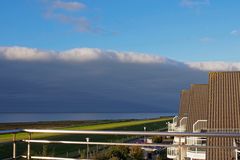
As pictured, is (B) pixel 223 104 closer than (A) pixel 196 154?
Yes

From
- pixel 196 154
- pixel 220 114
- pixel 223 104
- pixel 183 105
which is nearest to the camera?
pixel 220 114

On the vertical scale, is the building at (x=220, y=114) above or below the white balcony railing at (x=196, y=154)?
above

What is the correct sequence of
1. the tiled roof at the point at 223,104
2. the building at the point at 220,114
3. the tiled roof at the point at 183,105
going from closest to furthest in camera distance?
the building at the point at 220,114, the tiled roof at the point at 223,104, the tiled roof at the point at 183,105

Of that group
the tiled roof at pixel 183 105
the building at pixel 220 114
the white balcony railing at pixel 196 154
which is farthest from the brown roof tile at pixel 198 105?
the tiled roof at pixel 183 105

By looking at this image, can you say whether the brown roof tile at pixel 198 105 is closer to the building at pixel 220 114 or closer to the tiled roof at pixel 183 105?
the building at pixel 220 114

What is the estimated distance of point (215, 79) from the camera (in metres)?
15.4

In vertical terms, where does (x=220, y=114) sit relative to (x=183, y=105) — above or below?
below

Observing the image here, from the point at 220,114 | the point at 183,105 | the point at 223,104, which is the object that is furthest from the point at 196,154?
the point at 183,105

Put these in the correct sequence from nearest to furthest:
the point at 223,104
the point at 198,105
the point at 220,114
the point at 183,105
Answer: the point at 220,114 < the point at 223,104 < the point at 198,105 < the point at 183,105

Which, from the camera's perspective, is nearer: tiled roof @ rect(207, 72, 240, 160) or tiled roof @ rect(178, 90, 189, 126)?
tiled roof @ rect(207, 72, 240, 160)

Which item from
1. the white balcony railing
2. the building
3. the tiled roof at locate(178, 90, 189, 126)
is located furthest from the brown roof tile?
the tiled roof at locate(178, 90, 189, 126)

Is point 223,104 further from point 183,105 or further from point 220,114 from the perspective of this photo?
point 183,105

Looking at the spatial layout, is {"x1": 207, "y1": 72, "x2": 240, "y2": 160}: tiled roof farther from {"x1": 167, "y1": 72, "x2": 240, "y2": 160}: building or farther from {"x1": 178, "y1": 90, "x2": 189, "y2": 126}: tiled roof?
{"x1": 178, "y1": 90, "x2": 189, "y2": 126}: tiled roof

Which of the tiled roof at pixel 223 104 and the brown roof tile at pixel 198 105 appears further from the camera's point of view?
the brown roof tile at pixel 198 105
